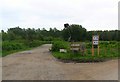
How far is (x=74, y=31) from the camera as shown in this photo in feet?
231

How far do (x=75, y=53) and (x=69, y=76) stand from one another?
10074 millimetres

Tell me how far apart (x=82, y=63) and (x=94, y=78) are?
6618mm

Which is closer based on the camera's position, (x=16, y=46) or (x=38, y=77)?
(x=38, y=77)

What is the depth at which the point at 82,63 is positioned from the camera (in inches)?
736

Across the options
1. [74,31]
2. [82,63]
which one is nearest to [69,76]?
[82,63]

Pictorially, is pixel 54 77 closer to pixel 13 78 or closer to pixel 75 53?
pixel 13 78

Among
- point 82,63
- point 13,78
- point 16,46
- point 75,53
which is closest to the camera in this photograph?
point 13,78

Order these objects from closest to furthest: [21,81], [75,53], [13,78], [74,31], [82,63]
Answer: [21,81] → [13,78] → [82,63] → [75,53] → [74,31]

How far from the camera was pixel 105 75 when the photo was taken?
12.8m

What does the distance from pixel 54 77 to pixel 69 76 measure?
0.71 m

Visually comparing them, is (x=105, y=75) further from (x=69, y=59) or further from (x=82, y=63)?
(x=69, y=59)

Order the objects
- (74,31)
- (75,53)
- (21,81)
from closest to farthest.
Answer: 1. (21,81)
2. (75,53)
3. (74,31)

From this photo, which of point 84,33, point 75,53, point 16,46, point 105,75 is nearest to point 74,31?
point 84,33

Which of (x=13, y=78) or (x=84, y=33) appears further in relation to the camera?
(x=84, y=33)
